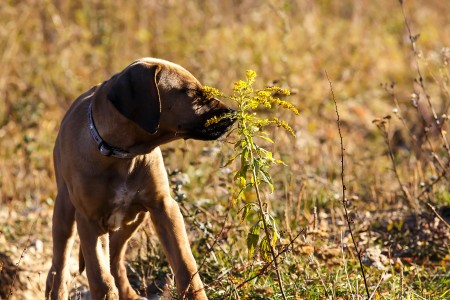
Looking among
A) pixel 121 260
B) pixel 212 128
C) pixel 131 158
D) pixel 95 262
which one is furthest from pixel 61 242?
pixel 212 128

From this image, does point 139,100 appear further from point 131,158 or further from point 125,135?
point 131,158

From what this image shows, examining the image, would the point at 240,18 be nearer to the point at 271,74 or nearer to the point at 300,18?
the point at 300,18

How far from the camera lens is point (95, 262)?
18.0ft

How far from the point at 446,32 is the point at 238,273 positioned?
33.3ft

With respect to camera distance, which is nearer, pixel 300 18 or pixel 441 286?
pixel 441 286

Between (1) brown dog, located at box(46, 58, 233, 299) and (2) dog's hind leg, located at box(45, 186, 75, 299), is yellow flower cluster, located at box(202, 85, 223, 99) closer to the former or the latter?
(1) brown dog, located at box(46, 58, 233, 299)

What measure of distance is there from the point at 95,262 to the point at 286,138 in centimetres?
421

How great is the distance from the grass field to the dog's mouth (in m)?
0.65

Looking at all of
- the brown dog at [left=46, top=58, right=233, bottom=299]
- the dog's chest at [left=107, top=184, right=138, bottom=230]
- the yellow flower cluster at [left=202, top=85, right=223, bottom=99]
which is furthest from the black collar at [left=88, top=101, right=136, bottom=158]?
the yellow flower cluster at [left=202, top=85, right=223, bottom=99]

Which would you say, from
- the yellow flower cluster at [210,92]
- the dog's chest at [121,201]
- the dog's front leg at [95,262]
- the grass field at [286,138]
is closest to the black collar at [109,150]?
the dog's chest at [121,201]

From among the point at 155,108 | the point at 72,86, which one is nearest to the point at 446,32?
the point at 72,86

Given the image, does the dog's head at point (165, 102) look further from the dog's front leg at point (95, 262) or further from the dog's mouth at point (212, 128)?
the dog's front leg at point (95, 262)

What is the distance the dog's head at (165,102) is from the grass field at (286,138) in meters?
0.72

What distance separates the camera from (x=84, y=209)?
5.51m
